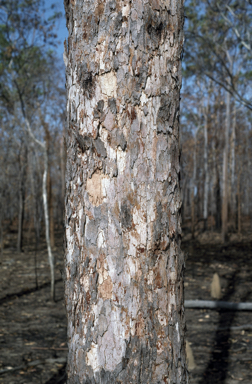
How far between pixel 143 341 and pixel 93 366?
205 mm

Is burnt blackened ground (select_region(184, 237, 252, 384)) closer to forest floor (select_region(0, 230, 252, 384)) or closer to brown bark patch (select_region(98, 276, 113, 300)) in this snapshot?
forest floor (select_region(0, 230, 252, 384))

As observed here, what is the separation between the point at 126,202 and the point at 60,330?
16.5ft

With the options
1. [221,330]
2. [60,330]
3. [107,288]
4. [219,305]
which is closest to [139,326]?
[107,288]

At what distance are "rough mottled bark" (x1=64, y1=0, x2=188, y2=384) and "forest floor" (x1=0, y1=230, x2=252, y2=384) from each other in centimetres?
29

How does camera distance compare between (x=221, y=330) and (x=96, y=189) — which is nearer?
(x=96, y=189)

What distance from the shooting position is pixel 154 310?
4.19 feet

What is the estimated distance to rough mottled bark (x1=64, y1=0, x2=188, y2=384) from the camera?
1271 mm

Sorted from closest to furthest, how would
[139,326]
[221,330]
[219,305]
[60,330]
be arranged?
[139,326], [221,330], [60,330], [219,305]

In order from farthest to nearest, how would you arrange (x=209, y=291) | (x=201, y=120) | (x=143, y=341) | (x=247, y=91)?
(x=201, y=120) → (x=247, y=91) → (x=209, y=291) → (x=143, y=341)

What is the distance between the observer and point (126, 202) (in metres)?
1.29

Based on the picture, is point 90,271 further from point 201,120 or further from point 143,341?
point 201,120

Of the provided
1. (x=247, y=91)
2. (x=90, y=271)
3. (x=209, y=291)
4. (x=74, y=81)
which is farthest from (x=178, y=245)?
(x=247, y=91)

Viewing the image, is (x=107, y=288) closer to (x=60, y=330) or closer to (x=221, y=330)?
(x=221, y=330)

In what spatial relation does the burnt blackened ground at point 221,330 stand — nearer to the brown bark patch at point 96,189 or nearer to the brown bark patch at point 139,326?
the brown bark patch at point 139,326
